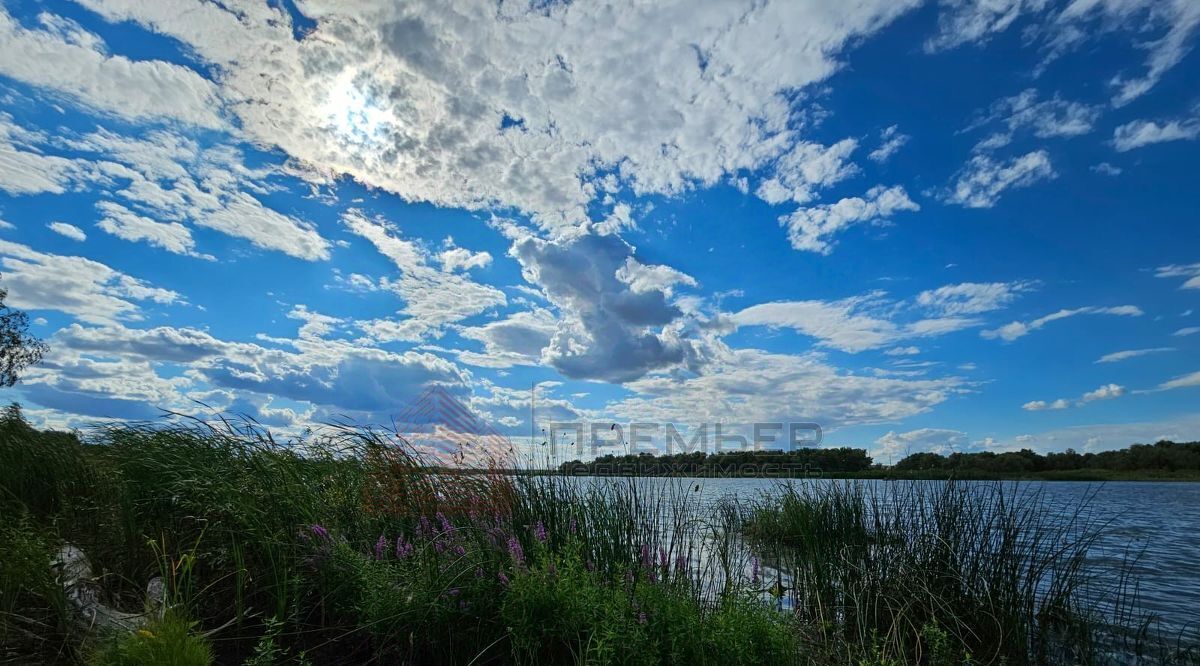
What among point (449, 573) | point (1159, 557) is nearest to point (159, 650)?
point (449, 573)

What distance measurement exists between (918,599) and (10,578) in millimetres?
8640

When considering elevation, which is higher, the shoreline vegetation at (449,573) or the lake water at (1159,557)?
the shoreline vegetation at (449,573)

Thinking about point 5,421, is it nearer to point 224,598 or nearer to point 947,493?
point 224,598

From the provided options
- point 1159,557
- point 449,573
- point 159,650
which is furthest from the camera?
point 1159,557

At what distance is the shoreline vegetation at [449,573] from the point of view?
13.9 feet

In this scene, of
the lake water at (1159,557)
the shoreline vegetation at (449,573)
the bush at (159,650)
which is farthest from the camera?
the lake water at (1159,557)

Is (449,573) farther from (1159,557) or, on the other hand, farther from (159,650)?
(1159,557)

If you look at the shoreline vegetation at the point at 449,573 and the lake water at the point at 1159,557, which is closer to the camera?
the shoreline vegetation at the point at 449,573

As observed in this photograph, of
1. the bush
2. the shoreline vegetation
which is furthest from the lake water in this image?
the bush

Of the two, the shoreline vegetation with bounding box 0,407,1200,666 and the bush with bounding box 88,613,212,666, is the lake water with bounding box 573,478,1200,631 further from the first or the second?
the bush with bounding box 88,613,212,666

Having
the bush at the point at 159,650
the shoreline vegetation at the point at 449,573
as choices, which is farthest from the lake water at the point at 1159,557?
the bush at the point at 159,650

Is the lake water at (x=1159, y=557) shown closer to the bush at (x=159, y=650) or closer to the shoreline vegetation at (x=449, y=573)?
the shoreline vegetation at (x=449, y=573)

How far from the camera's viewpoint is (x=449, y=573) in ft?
16.3

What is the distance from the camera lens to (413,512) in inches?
264
